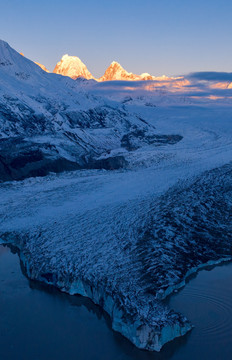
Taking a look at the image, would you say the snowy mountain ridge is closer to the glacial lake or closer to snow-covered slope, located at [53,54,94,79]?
the glacial lake

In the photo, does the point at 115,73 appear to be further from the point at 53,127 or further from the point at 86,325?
the point at 86,325

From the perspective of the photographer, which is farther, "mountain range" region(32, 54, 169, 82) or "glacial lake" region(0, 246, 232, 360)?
"mountain range" region(32, 54, 169, 82)

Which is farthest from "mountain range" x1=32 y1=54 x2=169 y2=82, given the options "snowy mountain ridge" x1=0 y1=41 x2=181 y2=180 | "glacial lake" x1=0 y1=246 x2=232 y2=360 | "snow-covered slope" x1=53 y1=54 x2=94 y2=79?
"glacial lake" x1=0 y1=246 x2=232 y2=360

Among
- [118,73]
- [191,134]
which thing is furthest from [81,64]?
[191,134]

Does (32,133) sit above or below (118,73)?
above

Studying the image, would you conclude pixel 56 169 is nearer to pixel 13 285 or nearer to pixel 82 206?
pixel 82 206
